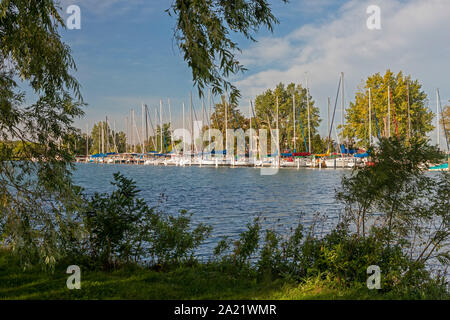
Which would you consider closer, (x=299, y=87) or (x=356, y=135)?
(x=356, y=135)

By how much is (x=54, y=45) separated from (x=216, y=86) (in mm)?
3748

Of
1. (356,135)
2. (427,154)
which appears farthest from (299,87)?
(427,154)

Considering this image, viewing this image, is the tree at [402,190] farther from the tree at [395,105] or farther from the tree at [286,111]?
the tree at [286,111]

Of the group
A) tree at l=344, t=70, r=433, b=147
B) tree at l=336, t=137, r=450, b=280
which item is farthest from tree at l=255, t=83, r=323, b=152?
tree at l=336, t=137, r=450, b=280

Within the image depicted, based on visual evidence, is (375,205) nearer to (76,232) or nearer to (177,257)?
(177,257)

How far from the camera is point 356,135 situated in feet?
236

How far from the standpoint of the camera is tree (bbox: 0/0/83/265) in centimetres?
609

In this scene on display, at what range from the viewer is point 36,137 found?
21.6 ft

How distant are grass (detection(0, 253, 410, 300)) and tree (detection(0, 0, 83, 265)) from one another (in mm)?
526

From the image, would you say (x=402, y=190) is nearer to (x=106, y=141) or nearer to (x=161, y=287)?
(x=161, y=287)
